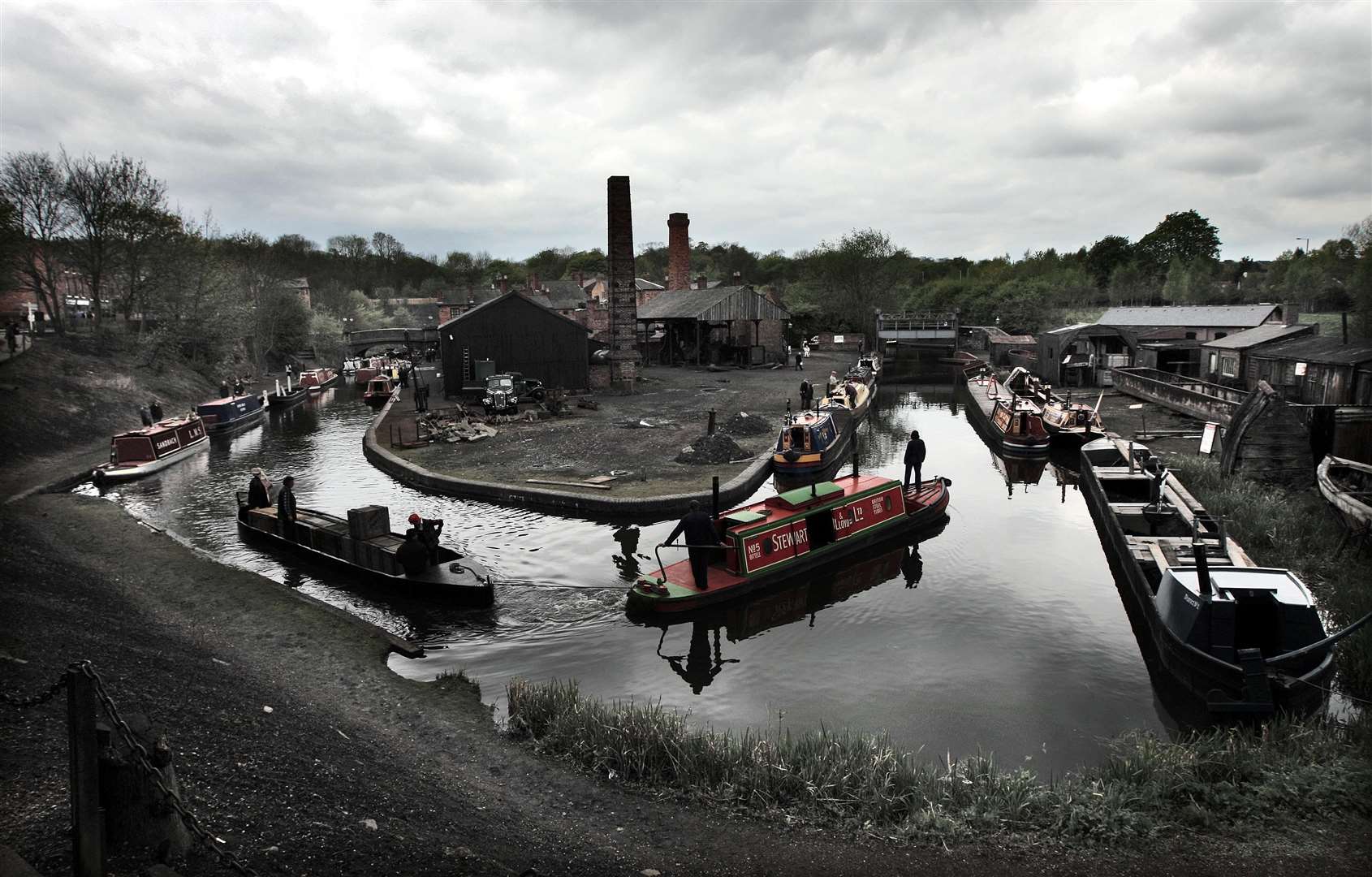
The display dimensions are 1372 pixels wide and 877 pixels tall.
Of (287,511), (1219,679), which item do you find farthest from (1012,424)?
(287,511)

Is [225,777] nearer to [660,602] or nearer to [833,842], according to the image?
[833,842]

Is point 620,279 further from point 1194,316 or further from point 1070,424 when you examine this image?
point 1194,316

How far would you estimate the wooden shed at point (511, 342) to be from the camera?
39281 millimetres

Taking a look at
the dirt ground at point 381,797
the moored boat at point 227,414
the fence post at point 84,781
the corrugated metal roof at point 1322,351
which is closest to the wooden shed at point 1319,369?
Answer: the corrugated metal roof at point 1322,351

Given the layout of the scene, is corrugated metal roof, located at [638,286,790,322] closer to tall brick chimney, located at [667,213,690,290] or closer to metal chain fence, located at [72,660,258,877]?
tall brick chimney, located at [667,213,690,290]

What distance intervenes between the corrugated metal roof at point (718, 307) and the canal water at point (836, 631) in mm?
32547

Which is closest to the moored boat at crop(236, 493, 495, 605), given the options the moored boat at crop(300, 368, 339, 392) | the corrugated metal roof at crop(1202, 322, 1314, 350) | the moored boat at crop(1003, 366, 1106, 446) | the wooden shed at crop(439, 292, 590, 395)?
the moored boat at crop(1003, 366, 1106, 446)

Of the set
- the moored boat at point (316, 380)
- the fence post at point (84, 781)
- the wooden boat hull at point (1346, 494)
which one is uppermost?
the moored boat at point (316, 380)

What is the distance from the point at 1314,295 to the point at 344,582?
266 feet

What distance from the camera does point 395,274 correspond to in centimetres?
13362

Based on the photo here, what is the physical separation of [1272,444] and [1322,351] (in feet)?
37.1

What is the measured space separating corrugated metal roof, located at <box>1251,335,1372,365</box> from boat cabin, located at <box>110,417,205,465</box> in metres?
38.7

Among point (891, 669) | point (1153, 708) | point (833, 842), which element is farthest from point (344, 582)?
point (1153, 708)

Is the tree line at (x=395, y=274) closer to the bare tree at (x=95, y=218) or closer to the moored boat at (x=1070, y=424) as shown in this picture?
the bare tree at (x=95, y=218)
